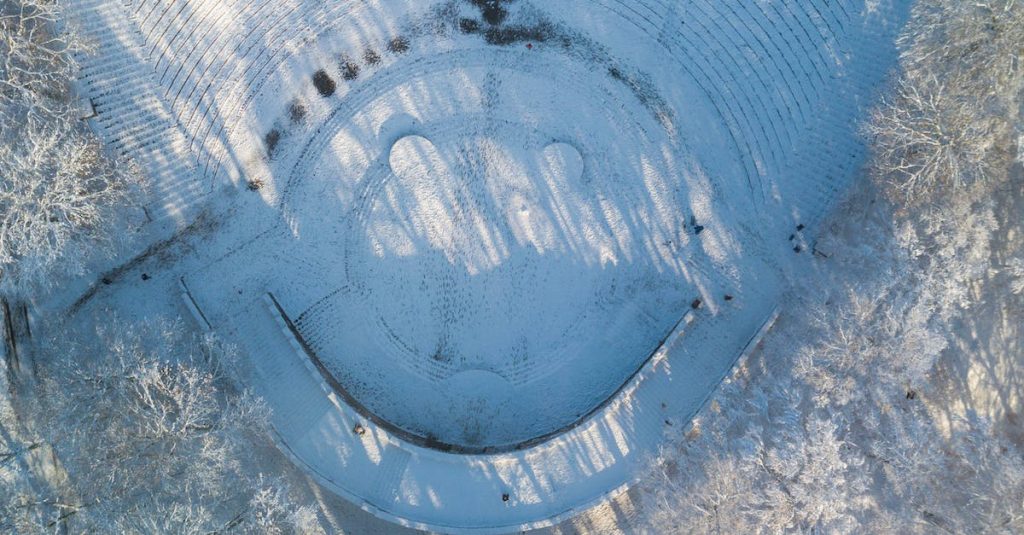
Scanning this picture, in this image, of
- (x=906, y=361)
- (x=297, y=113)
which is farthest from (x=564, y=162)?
(x=906, y=361)

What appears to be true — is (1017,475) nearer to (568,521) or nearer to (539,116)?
(568,521)

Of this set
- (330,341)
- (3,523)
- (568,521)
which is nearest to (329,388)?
(330,341)

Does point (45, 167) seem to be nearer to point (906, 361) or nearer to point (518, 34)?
point (518, 34)

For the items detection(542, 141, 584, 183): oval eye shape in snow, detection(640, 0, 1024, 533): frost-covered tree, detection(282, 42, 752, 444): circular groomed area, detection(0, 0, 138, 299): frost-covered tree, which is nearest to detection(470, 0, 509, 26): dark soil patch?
detection(282, 42, 752, 444): circular groomed area

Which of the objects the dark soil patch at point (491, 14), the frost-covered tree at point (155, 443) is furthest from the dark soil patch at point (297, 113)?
the frost-covered tree at point (155, 443)

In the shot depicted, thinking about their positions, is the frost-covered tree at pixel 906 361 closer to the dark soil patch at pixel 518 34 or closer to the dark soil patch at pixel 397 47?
the dark soil patch at pixel 518 34

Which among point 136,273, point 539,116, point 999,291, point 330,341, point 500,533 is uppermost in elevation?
point 136,273
